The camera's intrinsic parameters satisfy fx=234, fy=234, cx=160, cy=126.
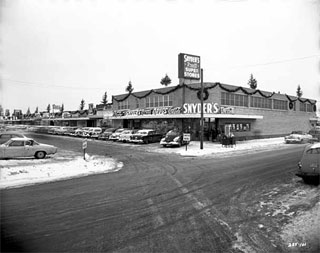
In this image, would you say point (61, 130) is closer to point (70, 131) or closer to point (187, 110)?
point (70, 131)

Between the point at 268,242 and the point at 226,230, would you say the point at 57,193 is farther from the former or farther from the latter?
the point at 268,242

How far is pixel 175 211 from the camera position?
18.9 feet

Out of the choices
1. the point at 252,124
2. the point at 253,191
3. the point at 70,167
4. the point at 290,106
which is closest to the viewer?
the point at 253,191

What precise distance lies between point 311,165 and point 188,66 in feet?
83.4

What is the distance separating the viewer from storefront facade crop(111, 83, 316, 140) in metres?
29.3

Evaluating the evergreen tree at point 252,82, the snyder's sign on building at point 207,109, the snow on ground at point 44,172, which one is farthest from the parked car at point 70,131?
the evergreen tree at point 252,82

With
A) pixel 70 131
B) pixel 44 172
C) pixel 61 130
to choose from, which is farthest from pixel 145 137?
pixel 61 130

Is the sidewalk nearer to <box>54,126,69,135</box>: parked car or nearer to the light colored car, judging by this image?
the light colored car

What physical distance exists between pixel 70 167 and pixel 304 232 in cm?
1052

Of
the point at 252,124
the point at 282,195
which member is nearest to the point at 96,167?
the point at 282,195

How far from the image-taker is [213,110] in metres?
27.1

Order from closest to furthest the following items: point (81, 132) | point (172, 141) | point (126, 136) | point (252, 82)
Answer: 1. point (172, 141)
2. point (126, 136)
3. point (81, 132)
4. point (252, 82)

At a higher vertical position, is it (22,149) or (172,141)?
(22,149)

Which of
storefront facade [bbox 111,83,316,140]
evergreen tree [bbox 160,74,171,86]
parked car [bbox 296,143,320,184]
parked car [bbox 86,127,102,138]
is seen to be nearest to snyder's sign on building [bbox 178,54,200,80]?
storefront facade [bbox 111,83,316,140]
